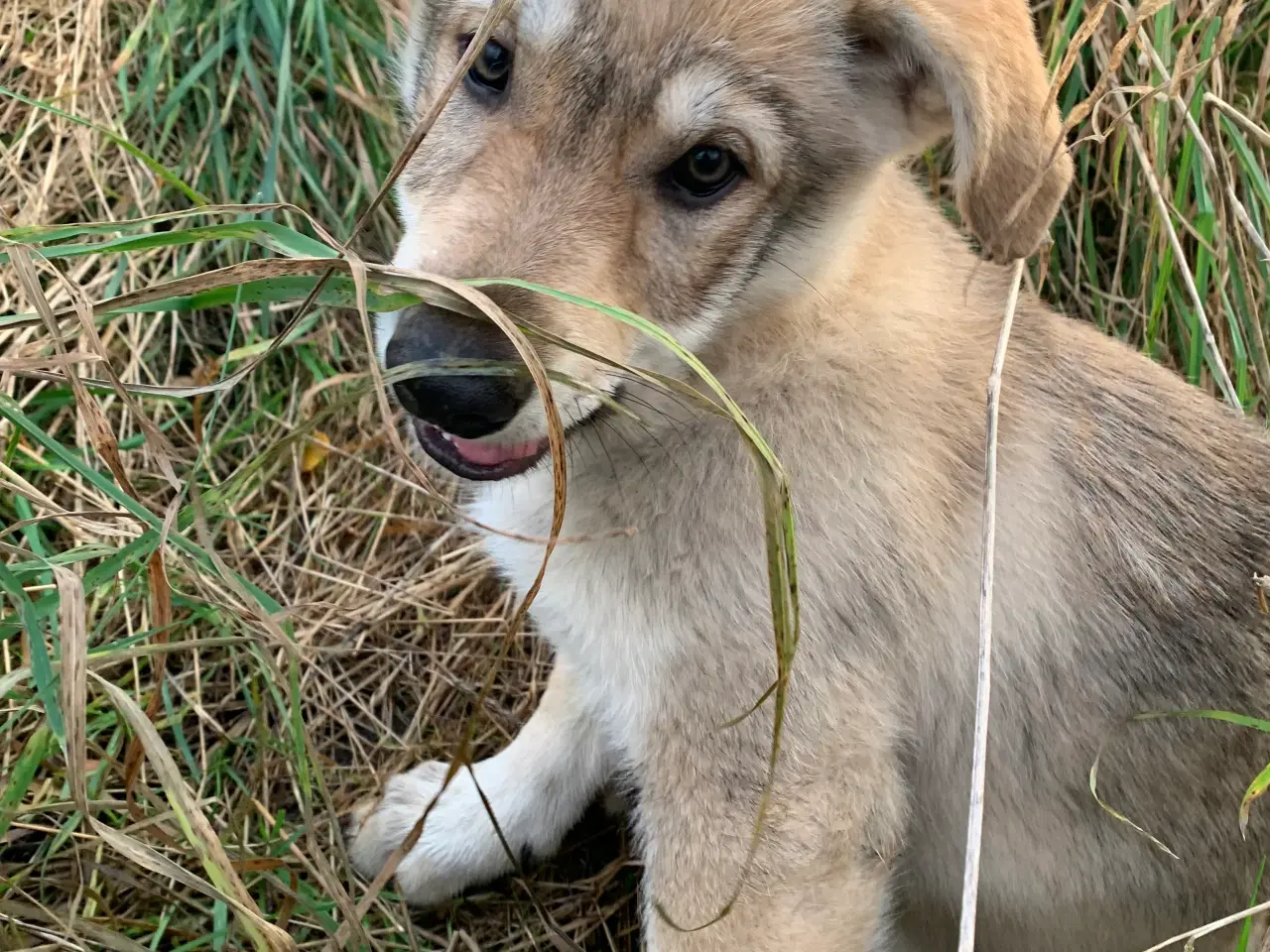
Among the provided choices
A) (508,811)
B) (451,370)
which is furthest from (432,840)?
(451,370)

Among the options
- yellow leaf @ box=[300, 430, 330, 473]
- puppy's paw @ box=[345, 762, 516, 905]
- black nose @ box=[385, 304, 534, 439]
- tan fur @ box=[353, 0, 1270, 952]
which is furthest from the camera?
yellow leaf @ box=[300, 430, 330, 473]

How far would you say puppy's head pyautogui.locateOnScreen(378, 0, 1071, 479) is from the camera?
5.34ft

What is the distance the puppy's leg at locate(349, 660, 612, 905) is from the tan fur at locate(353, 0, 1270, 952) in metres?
0.47

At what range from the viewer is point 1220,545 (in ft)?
6.27

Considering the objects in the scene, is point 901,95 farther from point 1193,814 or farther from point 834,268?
point 1193,814

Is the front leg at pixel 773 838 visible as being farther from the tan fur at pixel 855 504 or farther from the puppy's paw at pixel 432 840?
the puppy's paw at pixel 432 840

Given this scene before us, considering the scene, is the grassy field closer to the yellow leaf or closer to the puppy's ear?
the yellow leaf

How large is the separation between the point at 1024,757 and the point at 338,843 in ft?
3.85

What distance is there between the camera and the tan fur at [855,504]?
5.57 ft

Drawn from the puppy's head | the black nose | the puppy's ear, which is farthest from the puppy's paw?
the puppy's ear

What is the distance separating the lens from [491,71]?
1.78 meters

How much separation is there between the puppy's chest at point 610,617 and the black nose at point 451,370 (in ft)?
0.90

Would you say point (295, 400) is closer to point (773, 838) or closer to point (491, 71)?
point (491, 71)

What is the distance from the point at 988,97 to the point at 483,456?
91 centimetres
